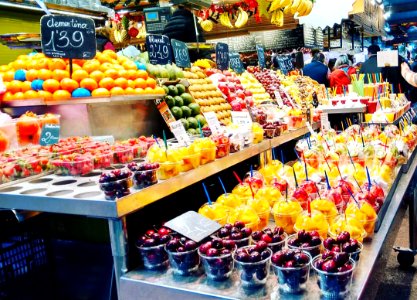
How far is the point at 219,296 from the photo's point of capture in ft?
4.86

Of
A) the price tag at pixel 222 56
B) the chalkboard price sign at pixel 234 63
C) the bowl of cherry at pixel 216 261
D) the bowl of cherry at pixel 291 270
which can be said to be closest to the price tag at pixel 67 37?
the bowl of cherry at pixel 216 261

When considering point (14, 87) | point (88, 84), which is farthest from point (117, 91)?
point (14, 87)

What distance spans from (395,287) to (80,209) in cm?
277

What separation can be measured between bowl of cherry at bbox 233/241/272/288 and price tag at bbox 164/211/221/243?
0.21 meters

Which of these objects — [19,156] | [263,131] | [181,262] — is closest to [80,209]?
[181,262]

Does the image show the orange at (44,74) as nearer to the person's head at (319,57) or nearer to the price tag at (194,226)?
the price tag at (194,226)

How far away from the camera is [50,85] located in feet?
9.10

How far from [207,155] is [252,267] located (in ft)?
2.89

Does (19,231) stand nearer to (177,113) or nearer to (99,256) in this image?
(99,256)

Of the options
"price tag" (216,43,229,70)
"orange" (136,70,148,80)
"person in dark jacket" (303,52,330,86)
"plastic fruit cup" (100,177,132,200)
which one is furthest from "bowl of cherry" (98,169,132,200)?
"person in dark jacket" (303,52,330,86)

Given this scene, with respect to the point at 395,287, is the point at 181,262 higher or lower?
higher

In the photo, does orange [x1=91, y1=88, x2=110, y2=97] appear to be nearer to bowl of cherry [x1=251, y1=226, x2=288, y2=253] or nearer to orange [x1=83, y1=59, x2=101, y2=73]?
orange [x1=83, y1=59, x2=101, y2=73]

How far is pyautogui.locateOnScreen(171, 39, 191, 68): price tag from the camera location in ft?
12.5

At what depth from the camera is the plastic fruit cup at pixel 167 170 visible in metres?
1.93
